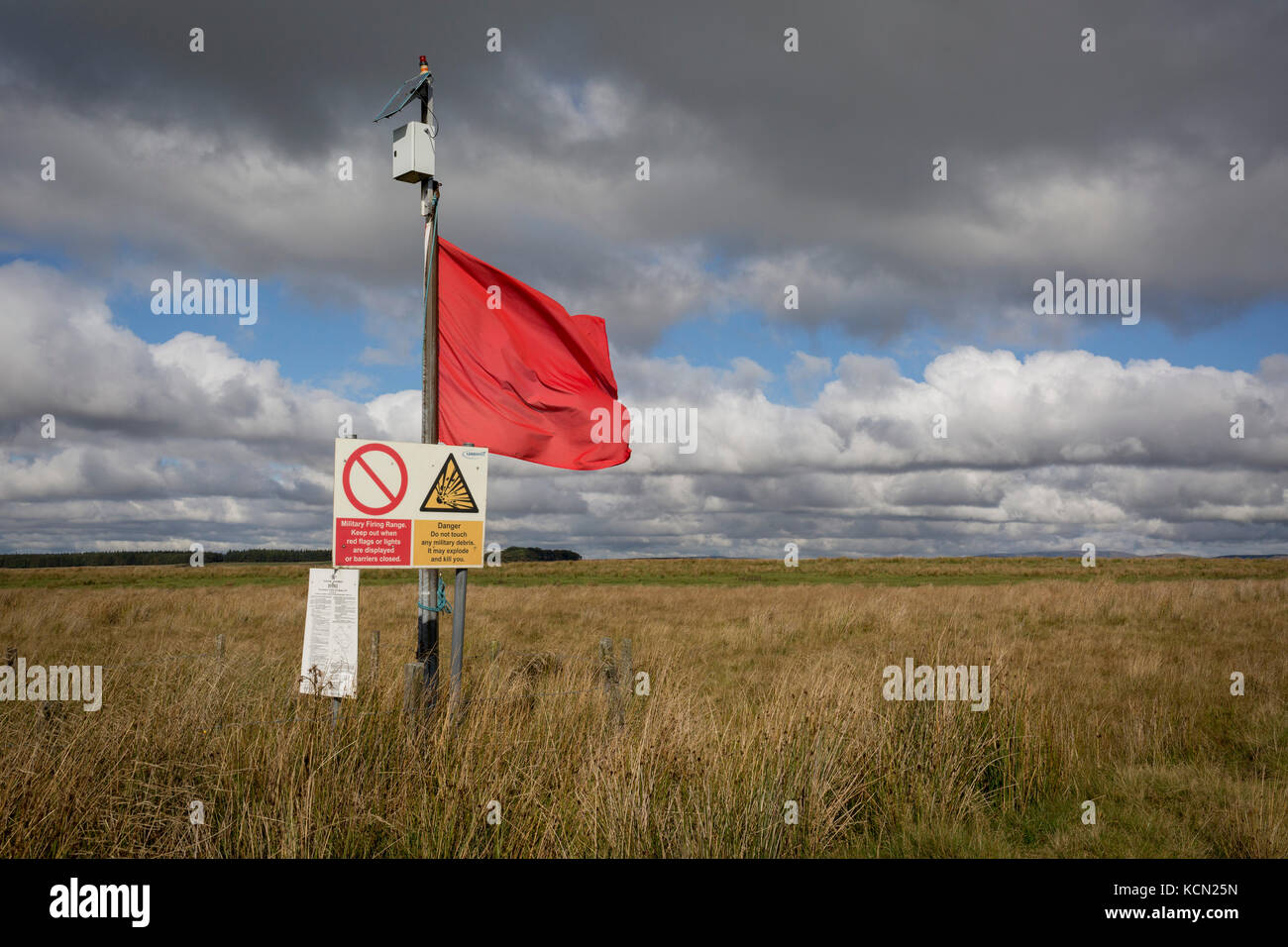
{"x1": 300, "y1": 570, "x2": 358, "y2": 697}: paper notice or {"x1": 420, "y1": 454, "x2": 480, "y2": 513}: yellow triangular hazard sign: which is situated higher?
{"x1": 420, "y1": 454, "x2": 480, "y2": 513}: yellow triangular hazard sign

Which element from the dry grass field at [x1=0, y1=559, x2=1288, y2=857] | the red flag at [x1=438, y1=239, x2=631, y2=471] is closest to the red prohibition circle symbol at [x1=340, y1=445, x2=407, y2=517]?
the dry grass field at [x1=0, y1=559, x2=1288, y2=857]

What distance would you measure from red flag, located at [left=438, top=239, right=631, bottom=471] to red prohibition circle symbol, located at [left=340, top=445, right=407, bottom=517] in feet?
5.22

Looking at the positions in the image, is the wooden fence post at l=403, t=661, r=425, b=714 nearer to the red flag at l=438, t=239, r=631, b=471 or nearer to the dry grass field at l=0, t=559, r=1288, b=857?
the dry grass field at l=0, t=559, r=1288, b=857

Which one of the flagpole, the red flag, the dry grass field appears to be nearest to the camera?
the dry grass field

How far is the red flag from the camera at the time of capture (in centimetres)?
783

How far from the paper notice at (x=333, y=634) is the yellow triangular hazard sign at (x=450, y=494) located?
774 mm

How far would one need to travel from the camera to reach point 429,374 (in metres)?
6.88

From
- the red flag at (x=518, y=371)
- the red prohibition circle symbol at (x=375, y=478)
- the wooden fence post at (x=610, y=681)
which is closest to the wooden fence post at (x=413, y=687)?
the red prohibition circle symbol at (x=375, y=478)

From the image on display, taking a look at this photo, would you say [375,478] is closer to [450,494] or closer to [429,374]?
[450,494]

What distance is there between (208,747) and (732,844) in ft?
10.9

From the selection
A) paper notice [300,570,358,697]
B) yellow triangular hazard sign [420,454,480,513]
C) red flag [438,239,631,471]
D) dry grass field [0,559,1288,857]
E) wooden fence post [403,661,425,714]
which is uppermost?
red flag [438,239,631,471]

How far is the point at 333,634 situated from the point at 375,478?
1.16 metres

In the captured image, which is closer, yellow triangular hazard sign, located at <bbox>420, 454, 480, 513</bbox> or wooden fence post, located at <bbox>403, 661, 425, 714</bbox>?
wooden fence post, located at <bbox>403, 661, 425, 714</bbox>
